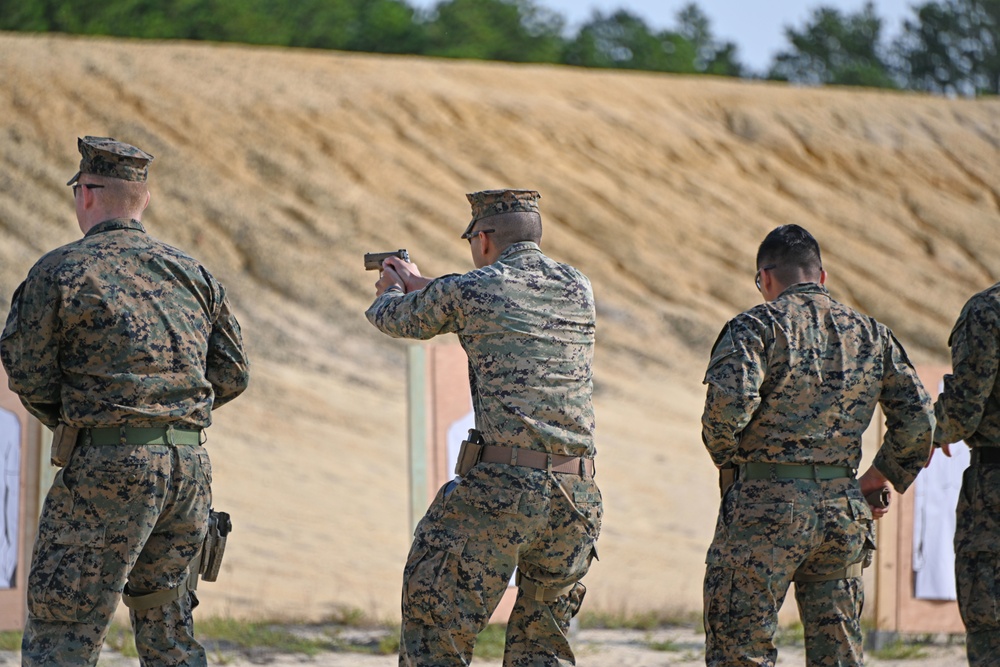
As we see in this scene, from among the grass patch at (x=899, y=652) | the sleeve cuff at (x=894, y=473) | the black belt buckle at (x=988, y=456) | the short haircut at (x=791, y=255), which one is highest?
the short haircut at (x=791, y=255)

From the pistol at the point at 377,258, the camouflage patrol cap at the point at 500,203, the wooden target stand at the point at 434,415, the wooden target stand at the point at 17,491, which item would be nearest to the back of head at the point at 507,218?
the camouflage patrol cap at the point at 500,203

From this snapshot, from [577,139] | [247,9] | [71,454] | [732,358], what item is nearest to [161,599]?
[71,454]

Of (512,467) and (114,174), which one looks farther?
(114,174)

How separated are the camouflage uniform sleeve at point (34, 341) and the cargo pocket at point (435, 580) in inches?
54.2

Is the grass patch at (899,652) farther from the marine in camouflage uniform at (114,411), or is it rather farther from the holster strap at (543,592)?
the marine in camouflage uniform at (114,411)

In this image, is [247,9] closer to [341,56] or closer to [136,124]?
[341,56]

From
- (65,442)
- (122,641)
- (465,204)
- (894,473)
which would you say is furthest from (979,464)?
(465,204)

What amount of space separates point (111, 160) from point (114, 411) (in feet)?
2.94

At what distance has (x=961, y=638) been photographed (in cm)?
764

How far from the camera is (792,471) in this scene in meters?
4.50

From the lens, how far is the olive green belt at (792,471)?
14.8 feet

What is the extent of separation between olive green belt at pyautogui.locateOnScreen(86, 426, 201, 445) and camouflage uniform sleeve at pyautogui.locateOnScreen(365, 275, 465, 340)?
79 cm

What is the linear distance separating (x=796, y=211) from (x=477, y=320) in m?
20.1

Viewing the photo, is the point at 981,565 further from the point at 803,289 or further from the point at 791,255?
the point at 791,255
